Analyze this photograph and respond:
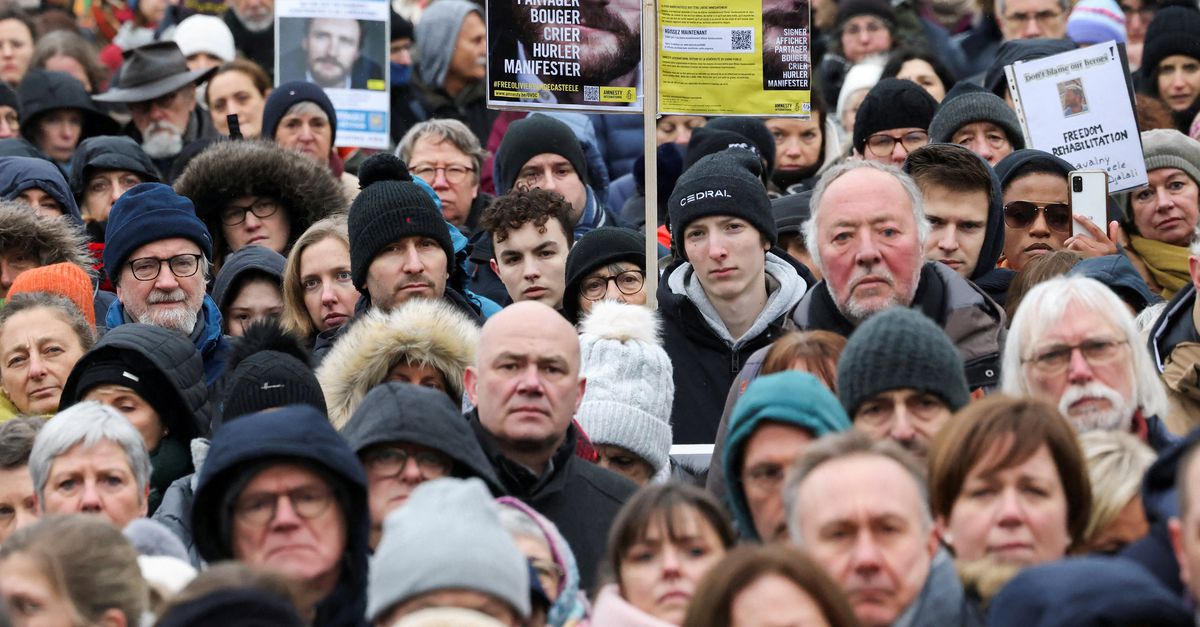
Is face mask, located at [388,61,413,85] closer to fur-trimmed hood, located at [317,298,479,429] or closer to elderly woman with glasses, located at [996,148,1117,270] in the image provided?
elderly woman with glasses, located at [996,148,1117,270]

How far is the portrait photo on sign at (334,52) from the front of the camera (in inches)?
526

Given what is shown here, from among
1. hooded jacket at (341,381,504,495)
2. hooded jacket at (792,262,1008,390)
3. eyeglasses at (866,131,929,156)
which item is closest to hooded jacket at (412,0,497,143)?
eyeglasses at (866,131,929,156)

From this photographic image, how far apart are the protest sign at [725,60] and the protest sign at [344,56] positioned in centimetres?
374

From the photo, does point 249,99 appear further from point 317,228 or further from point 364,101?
point 317,228

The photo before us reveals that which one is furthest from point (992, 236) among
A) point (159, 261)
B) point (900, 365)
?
point (159, 261)

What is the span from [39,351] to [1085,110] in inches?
196

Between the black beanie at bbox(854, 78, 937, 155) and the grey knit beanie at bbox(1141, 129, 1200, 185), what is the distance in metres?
1.07

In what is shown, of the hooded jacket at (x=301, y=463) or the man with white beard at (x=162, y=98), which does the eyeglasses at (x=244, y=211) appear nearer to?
the man with white beard at (x=162, y=98)

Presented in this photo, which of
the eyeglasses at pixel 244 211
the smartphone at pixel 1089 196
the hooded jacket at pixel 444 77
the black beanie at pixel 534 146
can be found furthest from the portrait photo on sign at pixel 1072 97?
the hooded jacket at pixel 444 77

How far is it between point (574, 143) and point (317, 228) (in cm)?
201

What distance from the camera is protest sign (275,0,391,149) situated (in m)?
13.4

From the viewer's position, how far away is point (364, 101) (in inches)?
532

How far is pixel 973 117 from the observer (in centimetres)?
1092

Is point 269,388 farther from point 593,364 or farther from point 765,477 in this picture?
point 765,477
